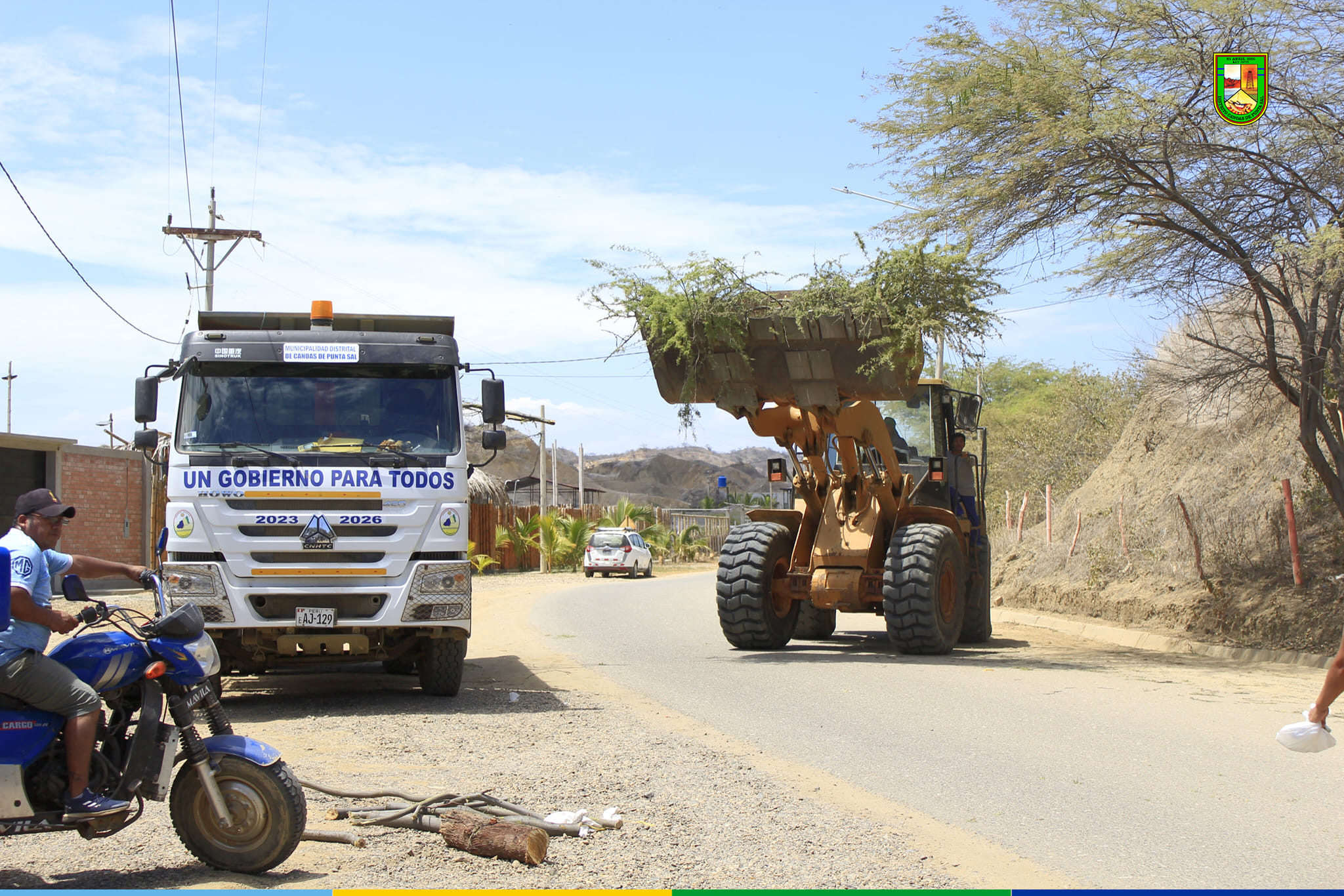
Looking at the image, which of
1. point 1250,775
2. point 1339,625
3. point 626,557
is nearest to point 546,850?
point 1250,775

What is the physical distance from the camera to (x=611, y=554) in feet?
123

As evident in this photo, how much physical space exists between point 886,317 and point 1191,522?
725cm

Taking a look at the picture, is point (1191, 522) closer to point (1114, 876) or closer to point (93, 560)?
point (1114, 876)

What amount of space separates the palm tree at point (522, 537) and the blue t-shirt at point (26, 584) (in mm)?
35082

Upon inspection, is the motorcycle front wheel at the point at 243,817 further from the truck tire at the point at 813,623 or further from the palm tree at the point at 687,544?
the palm tree at the point at 687,544

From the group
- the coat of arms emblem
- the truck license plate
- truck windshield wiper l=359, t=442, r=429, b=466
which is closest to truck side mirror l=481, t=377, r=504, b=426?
truck windshield wiper l=359, t=442, r=429, b=466

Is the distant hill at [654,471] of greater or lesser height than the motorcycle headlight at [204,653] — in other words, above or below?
above

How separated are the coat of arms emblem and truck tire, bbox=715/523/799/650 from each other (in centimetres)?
701

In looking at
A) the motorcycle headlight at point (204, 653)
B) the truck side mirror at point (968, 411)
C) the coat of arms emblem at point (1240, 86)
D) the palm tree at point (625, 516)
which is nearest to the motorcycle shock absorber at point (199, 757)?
the motorcycle headlight at point (204, 653)

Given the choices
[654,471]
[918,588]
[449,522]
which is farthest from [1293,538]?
[654,471]

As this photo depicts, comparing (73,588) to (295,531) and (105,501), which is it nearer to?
(295,531)

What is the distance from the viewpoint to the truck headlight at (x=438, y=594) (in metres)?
9.48

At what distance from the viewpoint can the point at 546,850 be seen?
211 inches

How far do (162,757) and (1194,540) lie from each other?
14531 mm
